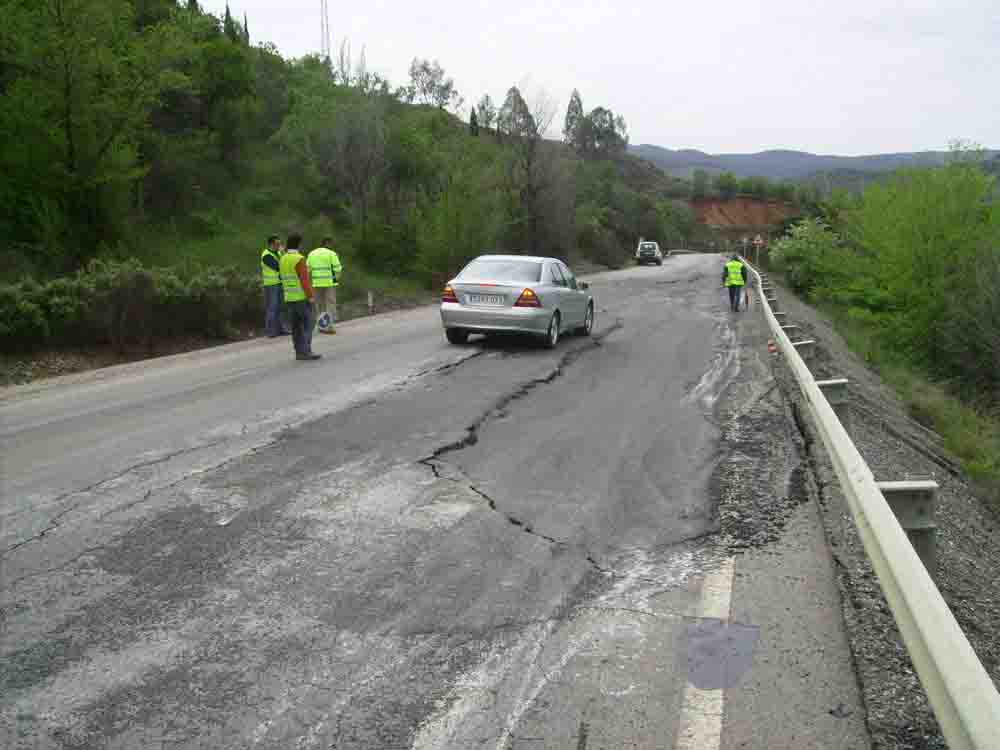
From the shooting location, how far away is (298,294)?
1279 cm

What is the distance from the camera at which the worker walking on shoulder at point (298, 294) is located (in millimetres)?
12680

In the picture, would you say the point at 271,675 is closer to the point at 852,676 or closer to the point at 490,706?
the point at 490,706

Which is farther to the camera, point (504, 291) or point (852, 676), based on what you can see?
point (504, 291)

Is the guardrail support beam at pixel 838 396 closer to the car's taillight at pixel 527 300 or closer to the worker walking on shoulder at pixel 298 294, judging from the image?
the car's taillight at pixel 527 300

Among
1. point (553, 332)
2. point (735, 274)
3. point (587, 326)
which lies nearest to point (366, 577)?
point (553, 332)

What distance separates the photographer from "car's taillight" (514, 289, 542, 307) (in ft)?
45.8

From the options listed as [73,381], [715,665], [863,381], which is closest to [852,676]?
[715,665]

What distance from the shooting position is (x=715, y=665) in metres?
3.66

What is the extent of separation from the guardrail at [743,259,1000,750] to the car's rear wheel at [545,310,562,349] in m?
9.74

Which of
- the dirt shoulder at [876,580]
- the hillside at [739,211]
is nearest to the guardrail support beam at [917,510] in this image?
the dirt shoulder at [876,580]

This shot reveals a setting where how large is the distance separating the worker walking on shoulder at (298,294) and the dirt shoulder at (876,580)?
22.1 ft

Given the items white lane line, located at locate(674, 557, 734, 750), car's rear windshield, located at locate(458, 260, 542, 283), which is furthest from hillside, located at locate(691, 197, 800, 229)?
white lane line, located at locate(674, 557, 734, 750)

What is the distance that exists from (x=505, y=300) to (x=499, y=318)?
0.30m

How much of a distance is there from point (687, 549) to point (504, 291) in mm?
9305
